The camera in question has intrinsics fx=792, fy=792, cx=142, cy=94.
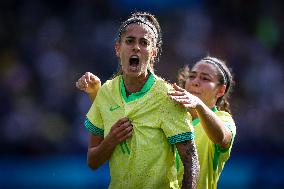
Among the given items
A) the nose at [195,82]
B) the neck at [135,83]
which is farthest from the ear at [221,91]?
the neck at [135,83]

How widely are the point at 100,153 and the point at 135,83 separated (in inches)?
20.1

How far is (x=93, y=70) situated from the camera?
1314 centimetres

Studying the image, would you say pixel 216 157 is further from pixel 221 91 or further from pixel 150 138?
pixel 150 138

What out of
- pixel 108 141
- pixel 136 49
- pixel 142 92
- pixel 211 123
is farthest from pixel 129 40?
pixel 211 123

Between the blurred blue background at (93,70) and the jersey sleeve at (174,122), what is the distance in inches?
243

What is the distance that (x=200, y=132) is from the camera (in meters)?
5.82

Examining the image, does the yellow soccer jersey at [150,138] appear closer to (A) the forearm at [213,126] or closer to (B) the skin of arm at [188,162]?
(B) the skin of arm at [188,162]

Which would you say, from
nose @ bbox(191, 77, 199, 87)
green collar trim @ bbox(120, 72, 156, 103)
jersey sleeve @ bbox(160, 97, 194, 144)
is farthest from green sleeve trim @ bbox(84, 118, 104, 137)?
nose @ bbox(191, 77, 199, 87)

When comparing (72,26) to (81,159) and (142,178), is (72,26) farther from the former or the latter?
(142,178)

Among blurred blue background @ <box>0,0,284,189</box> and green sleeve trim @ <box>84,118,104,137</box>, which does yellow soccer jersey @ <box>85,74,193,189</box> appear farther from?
blurred blue background @ <box>0,0,284,189</box>

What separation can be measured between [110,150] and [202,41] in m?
8.88

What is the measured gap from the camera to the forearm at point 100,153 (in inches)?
201

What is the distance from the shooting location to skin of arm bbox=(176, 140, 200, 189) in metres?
4.84

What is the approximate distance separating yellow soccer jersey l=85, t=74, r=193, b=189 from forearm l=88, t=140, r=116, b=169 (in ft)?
0.15
